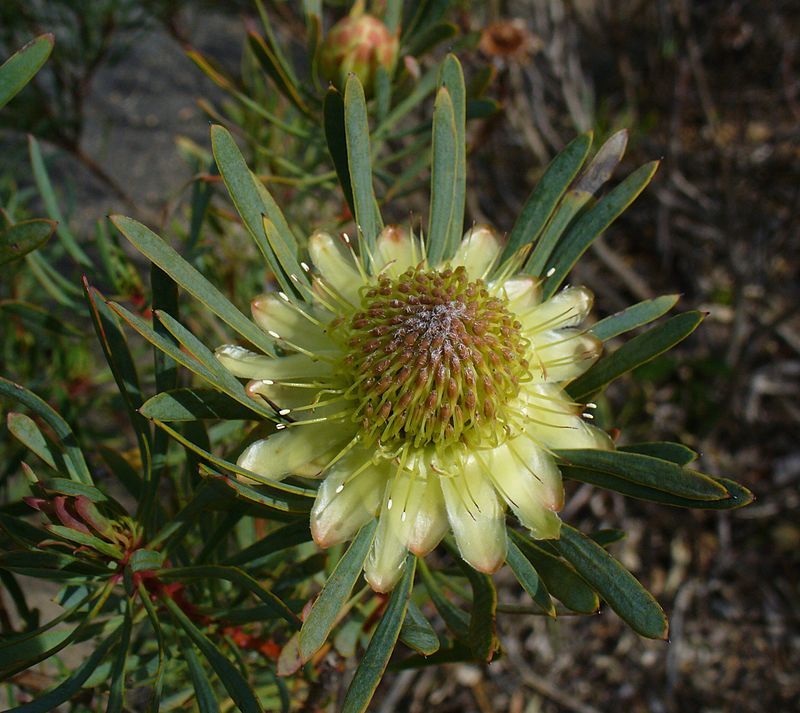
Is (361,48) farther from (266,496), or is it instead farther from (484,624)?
(484,624)

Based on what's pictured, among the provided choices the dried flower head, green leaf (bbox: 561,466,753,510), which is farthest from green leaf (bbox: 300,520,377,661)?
the dried flower head

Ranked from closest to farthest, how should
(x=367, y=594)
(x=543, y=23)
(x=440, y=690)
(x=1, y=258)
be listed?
(x=1, y=258), (x=367, y=594), (x=440, y=690), (x=543, y=23)

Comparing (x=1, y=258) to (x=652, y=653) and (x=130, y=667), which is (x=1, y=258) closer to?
(x=130, y=667)

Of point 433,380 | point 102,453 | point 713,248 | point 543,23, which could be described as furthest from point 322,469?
point 713,248

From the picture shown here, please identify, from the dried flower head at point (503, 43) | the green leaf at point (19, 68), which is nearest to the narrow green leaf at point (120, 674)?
the green leaf at point (19, 68)

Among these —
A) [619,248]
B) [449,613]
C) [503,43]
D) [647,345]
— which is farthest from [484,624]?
[619,248]

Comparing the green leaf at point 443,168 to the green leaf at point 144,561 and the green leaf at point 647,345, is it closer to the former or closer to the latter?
the green leaf at point 647,345
